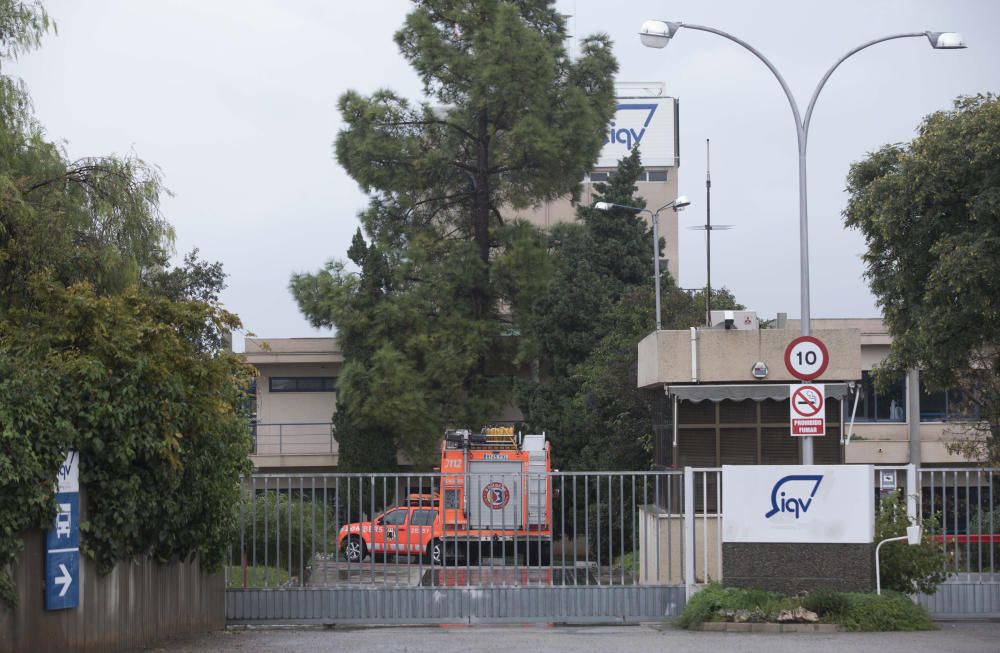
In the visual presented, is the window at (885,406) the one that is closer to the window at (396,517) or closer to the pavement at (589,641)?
the pavement at (589,641)

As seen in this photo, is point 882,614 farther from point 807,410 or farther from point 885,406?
point 885,406

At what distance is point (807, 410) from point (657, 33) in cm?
631

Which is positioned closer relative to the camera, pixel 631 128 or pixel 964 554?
pixel 964 554

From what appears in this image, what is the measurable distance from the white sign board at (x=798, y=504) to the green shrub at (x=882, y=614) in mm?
711

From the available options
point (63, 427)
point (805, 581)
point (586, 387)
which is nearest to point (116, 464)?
point (63, 427)

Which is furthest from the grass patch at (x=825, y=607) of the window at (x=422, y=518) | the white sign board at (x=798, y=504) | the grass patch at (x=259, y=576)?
the grass patch at (x=259, y=576)

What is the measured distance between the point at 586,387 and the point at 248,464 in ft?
77.5

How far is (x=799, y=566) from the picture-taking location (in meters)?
15.9

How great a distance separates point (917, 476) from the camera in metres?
16.6

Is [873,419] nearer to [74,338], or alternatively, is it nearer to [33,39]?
[33,39]

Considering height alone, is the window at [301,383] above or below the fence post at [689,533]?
above

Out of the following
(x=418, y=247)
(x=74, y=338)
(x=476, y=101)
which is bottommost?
(x=74, y=338)

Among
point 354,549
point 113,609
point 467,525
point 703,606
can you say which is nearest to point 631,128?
point 354,549

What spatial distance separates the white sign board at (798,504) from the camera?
623 inches
